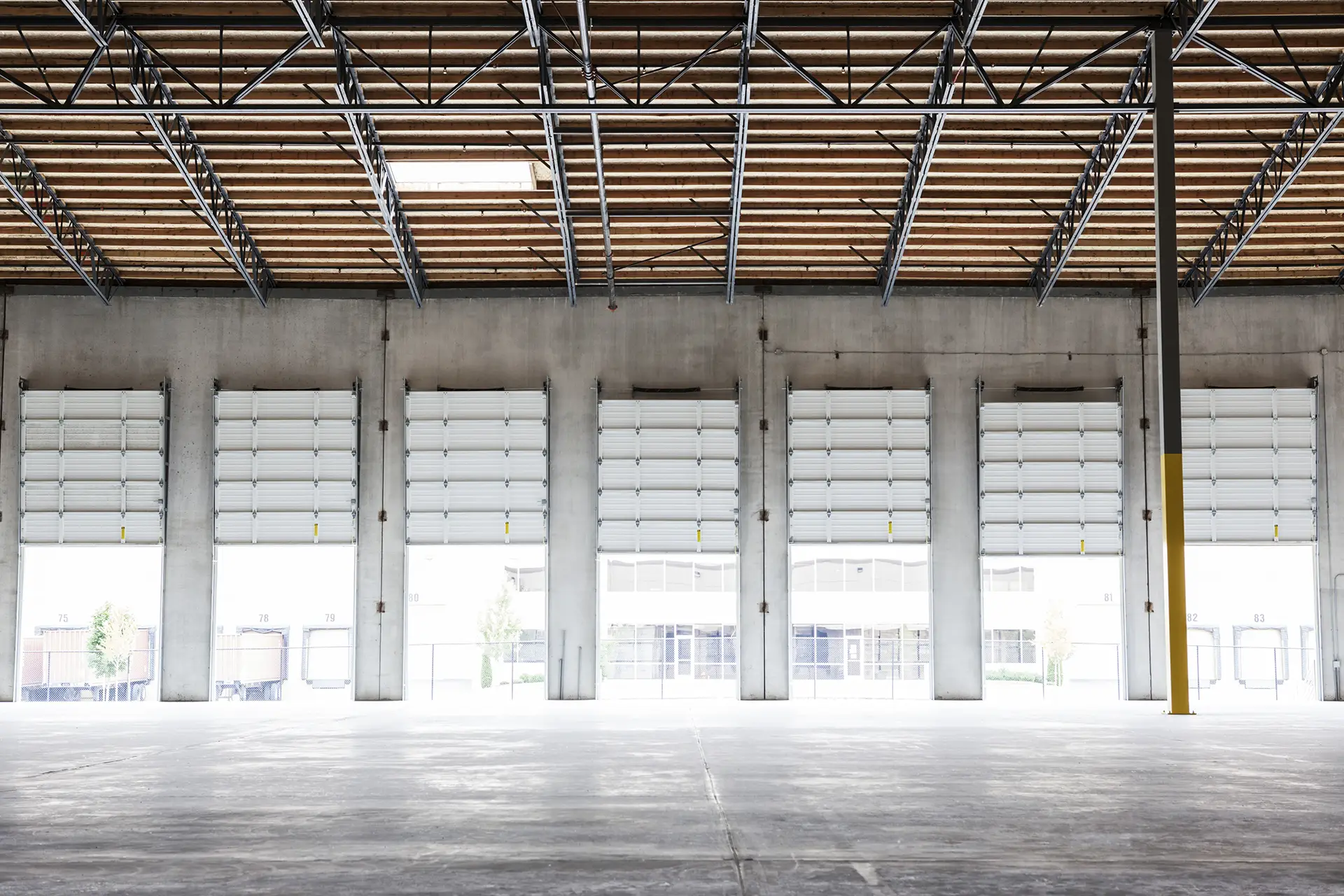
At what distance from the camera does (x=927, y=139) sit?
24.4 meters

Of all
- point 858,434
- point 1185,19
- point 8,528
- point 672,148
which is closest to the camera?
point 1185,19

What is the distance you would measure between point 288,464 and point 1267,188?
2437cm

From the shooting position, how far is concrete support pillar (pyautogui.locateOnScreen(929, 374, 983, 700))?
29.8m

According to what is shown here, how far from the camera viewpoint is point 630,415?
30.4 meters

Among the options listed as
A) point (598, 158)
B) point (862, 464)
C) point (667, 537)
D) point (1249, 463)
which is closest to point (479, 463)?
point (667, 537)

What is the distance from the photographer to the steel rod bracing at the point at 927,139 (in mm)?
21219

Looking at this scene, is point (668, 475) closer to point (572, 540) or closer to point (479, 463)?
point (572, 540)

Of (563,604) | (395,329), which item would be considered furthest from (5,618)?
(563,604)

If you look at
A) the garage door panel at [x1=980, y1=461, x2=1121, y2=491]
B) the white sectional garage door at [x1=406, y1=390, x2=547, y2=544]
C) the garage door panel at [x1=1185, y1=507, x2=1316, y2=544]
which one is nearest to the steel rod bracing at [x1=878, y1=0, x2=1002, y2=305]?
the garage door panel at [x1=980, y1=461, x2=1121, y2=491]

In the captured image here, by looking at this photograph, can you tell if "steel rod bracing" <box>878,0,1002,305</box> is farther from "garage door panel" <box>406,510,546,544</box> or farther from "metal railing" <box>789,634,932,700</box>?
"metal railing" <box>789,634,932,700</box>

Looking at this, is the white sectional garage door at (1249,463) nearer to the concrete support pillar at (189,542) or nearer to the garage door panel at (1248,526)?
the garage door panel at (1248,526)

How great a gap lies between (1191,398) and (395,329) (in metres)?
20.7

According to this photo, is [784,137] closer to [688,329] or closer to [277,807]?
[688,329]

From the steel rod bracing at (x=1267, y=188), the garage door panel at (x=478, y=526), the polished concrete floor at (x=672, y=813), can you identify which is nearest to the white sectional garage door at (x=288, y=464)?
the garage door panel at (x=478, y=526)
